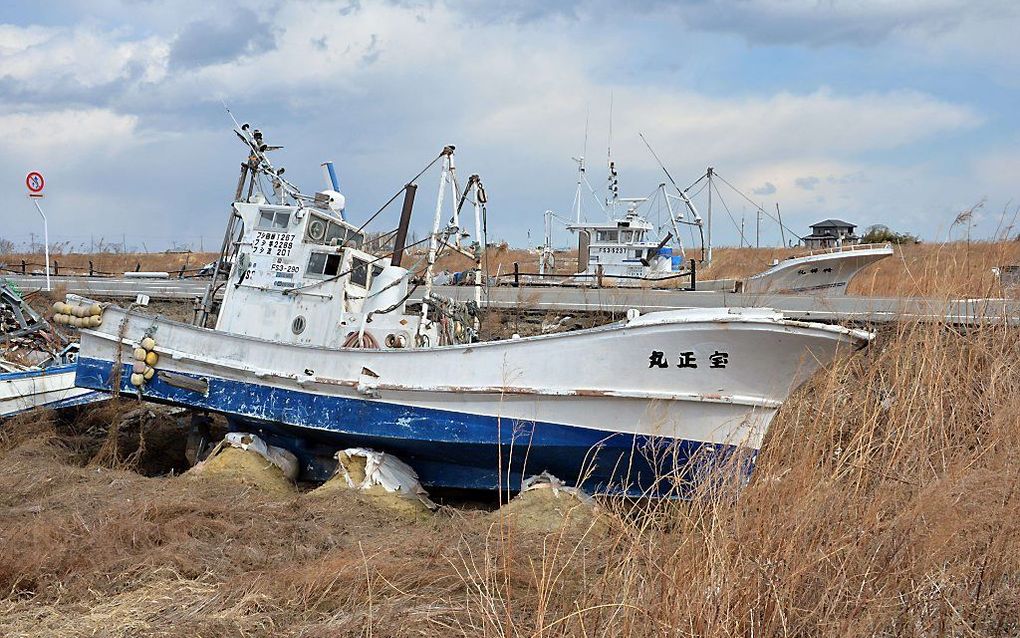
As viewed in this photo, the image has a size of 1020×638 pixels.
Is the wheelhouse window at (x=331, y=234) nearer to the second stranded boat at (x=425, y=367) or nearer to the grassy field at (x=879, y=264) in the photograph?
the second stranded boat at (x=425, y=367)

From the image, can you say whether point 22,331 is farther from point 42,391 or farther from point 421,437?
point 421,437

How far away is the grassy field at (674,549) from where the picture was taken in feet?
13.3

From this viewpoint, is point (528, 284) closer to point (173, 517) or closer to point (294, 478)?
point (294, 478)

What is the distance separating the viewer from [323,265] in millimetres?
11242

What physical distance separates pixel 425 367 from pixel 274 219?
3.40 meters

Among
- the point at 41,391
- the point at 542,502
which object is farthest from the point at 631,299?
the point at 41,391

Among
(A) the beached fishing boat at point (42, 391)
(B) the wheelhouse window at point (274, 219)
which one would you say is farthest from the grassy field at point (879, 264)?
(A) the beached fishing boat at point (42, 391)

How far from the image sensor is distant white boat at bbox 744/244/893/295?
74.5 ft

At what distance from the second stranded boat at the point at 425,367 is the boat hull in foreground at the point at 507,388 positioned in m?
0.02

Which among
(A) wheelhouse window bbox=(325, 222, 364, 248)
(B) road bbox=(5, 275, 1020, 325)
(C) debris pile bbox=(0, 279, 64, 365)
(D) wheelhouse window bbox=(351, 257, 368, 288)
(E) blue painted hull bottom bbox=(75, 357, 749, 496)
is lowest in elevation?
(E) blue painted hull bottom bbox=(75, 357, 749, 496)

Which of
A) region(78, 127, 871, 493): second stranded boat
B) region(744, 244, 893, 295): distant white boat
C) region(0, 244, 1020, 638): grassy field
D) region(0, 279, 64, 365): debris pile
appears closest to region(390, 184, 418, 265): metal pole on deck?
region(78, 127, 871, 493): second stranded boat

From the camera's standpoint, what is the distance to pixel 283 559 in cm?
647

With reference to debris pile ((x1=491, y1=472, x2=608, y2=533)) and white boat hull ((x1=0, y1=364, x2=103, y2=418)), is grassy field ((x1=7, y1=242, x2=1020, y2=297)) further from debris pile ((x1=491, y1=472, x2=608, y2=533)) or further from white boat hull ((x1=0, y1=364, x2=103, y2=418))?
white boat hull ((x1=0, y1=364, x2=103, y2=418))

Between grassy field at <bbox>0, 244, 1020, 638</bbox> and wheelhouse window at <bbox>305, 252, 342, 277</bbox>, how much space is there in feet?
11.5
